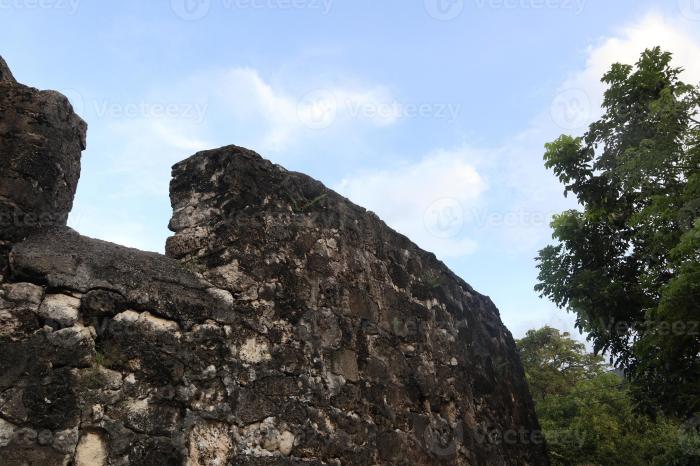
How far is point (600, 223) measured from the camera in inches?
428

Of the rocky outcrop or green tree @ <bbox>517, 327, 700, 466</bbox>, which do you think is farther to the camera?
green tree @ <bbox>517, 327, 700, 466</bbox>

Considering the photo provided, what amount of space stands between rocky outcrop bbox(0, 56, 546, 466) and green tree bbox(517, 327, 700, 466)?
6.90 metres

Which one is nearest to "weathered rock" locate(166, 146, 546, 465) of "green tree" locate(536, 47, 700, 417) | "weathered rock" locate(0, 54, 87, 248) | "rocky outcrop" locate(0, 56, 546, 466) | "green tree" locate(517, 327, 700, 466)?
"rocky outcrop" locate(0, 56, 546, 466)

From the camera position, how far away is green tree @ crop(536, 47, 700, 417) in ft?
26.6

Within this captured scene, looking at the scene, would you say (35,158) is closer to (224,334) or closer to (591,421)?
(224,334)

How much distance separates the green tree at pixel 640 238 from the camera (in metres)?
8.09

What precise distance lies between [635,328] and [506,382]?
15.6ft

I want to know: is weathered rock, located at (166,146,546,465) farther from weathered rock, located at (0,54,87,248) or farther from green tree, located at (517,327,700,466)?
green tree, located at (517,327,700,466)

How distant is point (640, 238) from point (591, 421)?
18.1 feet

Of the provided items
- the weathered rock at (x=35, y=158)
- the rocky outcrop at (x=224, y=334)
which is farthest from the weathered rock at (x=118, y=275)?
the weathered rock at (x=35, y=158)

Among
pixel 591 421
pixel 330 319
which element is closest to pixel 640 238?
pixel 591 421

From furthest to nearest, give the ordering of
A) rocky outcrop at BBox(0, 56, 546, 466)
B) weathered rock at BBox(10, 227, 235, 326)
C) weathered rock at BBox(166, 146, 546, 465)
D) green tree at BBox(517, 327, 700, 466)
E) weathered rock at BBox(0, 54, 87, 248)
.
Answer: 1. green tree at BBox(517, 327, 700, 466)
2. weathered rock at BBox(166, 146, 546, 465)
3. weathered rock at BBox(0, 54, 87, 248)
4. weathered rock at BBox(10, 227, 235, 326)
5. rocky outcrop at BBox(0, 56, 546, 466)

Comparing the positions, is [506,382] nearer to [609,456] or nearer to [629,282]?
[629,282]

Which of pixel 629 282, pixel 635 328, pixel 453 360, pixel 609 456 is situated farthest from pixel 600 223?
pixel 453 360
